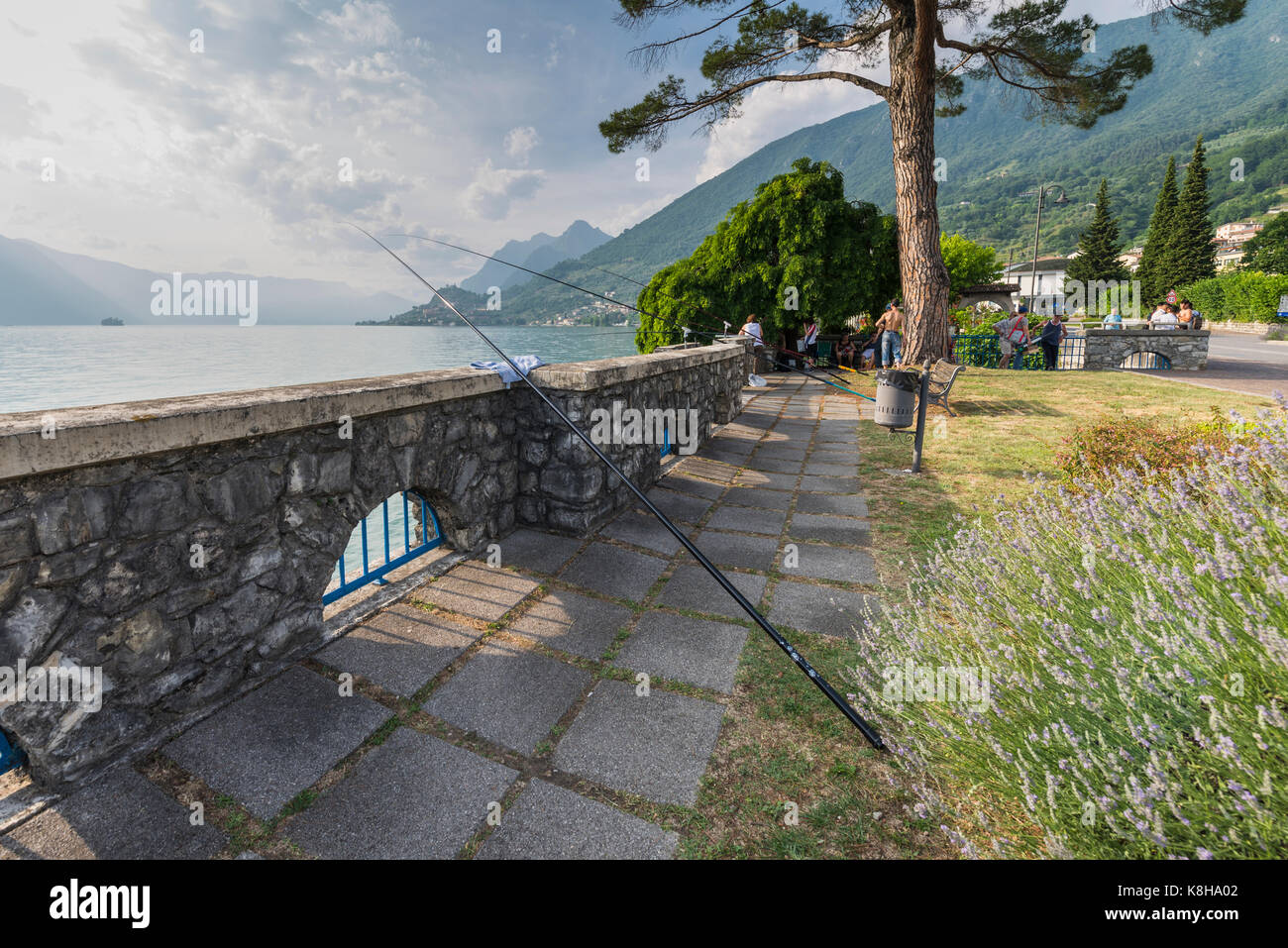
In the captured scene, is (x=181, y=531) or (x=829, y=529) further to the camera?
(x=829, y=529)

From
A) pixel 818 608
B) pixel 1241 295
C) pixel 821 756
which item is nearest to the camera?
pixel 821 756

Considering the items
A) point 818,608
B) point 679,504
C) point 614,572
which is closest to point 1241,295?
point 679,504

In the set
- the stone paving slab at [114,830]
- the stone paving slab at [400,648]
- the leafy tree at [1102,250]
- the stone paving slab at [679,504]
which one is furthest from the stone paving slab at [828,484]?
the leafy tree at [1102,250]

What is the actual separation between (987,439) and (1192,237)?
55197 millimetres

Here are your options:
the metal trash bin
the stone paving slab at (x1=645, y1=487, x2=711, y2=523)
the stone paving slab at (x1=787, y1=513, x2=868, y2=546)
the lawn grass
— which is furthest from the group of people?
the stone paving slab at (x1=645, y1=487, x2=711, y2=523)

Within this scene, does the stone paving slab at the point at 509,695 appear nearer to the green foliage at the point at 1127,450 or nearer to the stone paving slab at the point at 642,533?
the stone paving slab at the point at 642,533

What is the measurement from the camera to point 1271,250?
1817 inches

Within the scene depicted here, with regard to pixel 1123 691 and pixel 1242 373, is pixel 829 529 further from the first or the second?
pixel 1242 373

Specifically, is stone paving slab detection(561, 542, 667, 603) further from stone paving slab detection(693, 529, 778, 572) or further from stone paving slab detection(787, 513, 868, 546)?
stone paving slab detection(787, 513, 868, 546)

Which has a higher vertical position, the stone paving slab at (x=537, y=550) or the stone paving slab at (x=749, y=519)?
the stone paving slab at (x=749, y=519)

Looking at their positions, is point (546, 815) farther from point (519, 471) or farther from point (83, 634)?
point (519, 471)

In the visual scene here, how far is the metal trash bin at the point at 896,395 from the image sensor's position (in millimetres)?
7180

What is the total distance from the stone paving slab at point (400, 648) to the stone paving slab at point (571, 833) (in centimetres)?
98

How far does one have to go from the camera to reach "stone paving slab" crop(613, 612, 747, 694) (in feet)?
9.52
